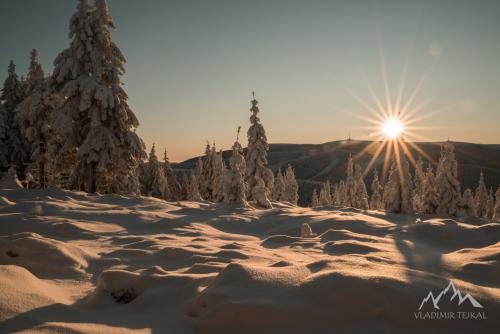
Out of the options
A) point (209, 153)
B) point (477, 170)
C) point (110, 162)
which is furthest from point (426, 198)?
point (477, 170)

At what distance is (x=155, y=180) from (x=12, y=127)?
17.3 metres

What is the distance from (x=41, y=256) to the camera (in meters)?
4.38

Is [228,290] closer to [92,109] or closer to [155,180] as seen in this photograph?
[92,109]

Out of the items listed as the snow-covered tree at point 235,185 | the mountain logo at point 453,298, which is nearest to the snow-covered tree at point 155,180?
the snow-covered tree at point 235,185

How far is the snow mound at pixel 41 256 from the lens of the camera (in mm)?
4223

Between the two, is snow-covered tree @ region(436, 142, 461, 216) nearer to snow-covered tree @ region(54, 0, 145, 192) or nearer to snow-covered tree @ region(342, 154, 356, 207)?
snow-covered tree @ region(54, 0, 145, 192)

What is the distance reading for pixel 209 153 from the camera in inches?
1924

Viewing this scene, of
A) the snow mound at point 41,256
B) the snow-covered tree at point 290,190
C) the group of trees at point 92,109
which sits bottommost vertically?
the snow-covered tree at point 290,190

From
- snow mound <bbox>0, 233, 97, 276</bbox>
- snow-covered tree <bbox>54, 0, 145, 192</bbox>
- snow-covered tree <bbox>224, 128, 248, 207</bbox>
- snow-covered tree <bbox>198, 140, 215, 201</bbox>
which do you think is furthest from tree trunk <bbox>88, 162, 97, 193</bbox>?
snow-covered tree <bbox>198, 140, 215, 201</bbox>

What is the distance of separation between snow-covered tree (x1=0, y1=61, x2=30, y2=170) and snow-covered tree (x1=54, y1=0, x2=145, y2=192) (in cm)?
1800

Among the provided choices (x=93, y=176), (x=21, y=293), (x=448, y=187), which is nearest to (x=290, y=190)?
(x=448, y=187)

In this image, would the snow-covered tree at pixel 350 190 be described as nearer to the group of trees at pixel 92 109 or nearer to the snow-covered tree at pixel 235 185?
the snow-covered tree at pixel 235 185

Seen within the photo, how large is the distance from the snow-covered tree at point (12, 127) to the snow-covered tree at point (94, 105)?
18.0 metres

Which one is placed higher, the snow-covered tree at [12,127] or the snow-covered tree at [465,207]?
the snow-covered tree at [12,127]
